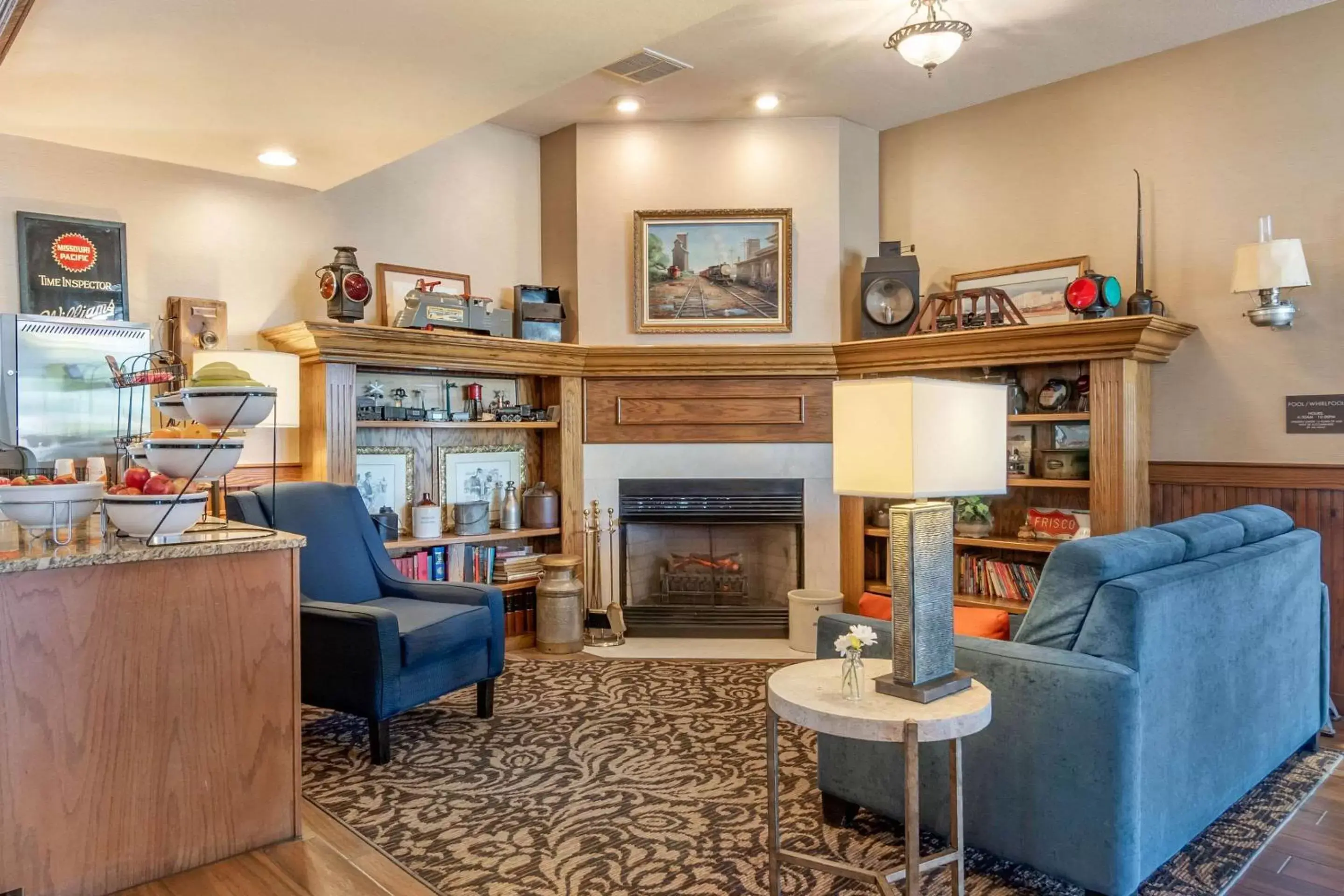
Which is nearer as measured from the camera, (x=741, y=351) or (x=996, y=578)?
(x=996, y=578)

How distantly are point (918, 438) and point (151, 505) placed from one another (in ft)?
6.46

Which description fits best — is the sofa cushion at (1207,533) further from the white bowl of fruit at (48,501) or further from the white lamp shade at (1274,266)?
the white bowl of fruit at (48,501)

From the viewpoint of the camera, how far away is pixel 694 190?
16.8 feet

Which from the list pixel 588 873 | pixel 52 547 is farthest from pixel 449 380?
pixel 588 873

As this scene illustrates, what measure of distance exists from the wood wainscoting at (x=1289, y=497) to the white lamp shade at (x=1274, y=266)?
828 millimetres

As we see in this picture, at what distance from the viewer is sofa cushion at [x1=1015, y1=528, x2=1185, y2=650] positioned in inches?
86.4

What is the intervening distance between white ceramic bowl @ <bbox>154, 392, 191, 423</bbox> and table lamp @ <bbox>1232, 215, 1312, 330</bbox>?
4198mm

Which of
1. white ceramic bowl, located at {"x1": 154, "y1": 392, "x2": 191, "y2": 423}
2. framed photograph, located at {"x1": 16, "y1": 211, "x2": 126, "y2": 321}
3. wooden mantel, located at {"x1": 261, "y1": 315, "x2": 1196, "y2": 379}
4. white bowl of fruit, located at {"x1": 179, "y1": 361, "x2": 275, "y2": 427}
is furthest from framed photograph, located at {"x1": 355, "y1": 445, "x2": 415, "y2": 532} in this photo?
white bowl of fruit, located at {"x1": 179, "y1": 361, "x2": 275, "y2": 427}

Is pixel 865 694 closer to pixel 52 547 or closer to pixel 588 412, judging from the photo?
pixel 52 547

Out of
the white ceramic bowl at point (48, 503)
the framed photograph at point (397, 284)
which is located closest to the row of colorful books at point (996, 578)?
the framed photograph at point (397, 284)

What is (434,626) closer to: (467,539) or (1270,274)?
(467,539)

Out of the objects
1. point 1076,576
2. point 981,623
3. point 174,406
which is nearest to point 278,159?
point 174,406

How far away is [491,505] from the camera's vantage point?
5133mm

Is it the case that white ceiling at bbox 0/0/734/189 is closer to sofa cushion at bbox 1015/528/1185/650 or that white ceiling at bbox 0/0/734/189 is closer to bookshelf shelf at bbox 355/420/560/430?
bookshelf shelf at bbox 355/420/560/430
